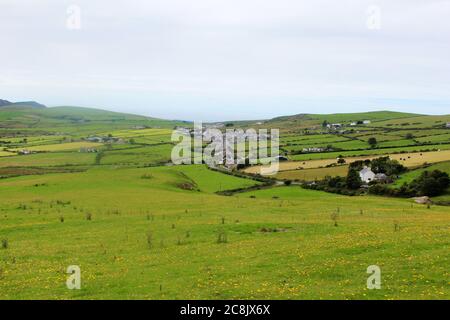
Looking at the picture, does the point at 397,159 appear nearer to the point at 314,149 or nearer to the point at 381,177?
the point at 381,177

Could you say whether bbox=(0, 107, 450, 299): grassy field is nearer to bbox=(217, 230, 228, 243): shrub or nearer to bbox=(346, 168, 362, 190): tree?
bbox=(217, 230, 228, 243): shrub

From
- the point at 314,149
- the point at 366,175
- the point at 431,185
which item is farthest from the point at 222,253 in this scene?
the point at 314,149

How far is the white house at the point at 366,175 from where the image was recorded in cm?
8850

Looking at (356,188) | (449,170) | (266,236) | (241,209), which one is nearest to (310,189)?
(356,188)

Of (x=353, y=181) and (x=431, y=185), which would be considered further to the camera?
(x=353, y=181)

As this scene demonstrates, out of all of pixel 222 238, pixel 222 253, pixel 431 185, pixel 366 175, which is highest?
pixel 222 253

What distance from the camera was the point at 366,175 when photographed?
296ft

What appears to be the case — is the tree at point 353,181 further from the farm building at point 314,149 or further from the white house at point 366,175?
the farm building at point 314,149

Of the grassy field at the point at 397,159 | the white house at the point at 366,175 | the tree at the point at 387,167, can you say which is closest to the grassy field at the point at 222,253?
the white house at the point at 366,175

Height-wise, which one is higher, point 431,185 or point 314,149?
point 314,149

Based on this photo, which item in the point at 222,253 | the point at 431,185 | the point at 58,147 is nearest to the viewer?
the point at 222,253

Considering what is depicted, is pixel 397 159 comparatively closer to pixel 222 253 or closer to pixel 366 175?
pixel 366 175

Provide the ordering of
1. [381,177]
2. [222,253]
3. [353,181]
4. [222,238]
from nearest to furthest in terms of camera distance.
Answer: [222,253] → [222,238] → [353,181] → [381,177]
